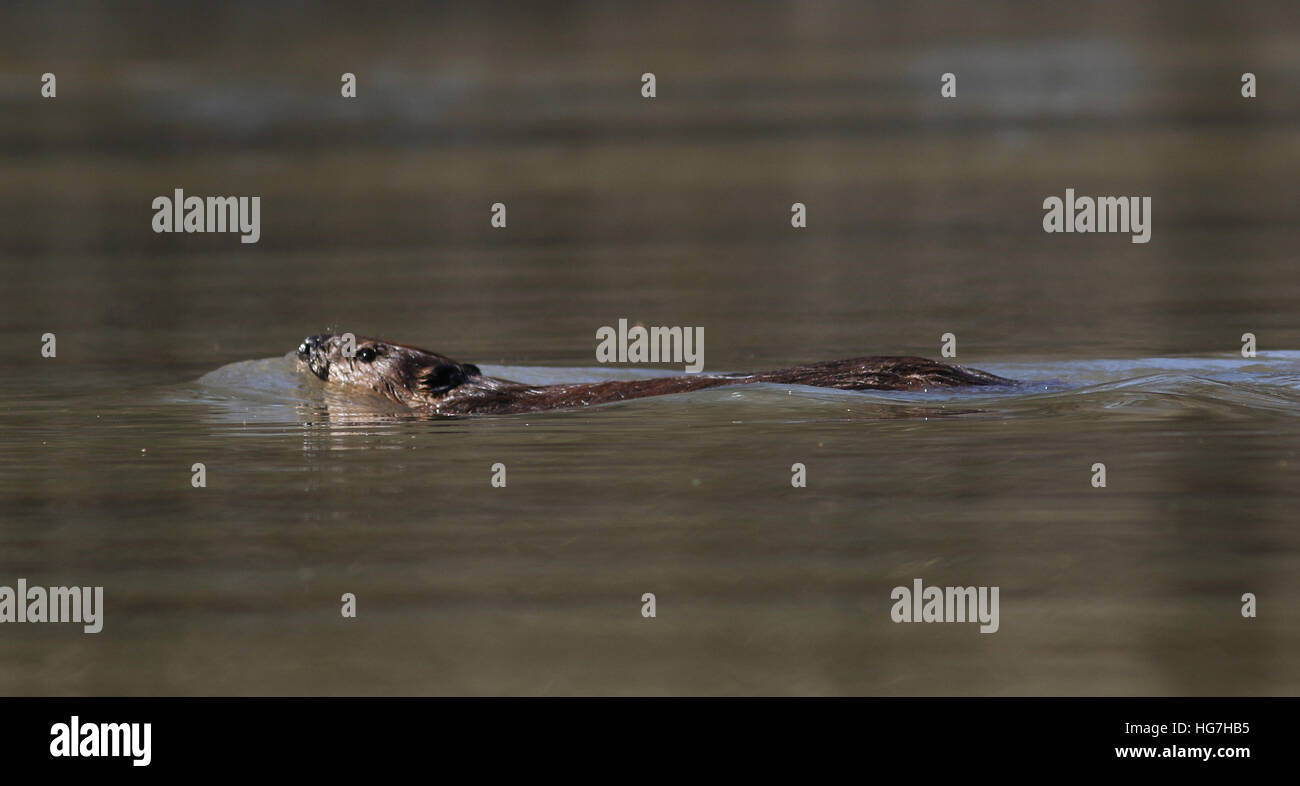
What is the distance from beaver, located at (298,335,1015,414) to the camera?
10828 millimetres

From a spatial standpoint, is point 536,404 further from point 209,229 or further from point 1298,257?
point 209,229

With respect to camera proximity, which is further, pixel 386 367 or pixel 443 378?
pixel 386 367

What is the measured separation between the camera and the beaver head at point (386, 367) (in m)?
11.8

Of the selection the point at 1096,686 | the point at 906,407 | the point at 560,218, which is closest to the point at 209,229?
the point at 560,218

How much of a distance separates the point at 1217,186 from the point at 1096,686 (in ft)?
87.6

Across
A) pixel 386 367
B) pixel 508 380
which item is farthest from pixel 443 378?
pixel 508 380

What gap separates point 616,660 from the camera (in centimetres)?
578

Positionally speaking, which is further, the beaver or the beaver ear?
the beaver ear

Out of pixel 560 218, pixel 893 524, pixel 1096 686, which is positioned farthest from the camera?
pixel 560 218

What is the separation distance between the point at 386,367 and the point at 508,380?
2.96 ft

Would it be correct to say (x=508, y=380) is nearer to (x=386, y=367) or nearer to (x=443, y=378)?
(x=443, y=378)

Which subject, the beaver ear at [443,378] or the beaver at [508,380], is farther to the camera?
the beaver ear at [443,378]

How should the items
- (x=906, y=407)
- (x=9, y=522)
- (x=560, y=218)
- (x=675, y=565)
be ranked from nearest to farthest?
(x=675, y=565) < (x=9, y=522) < (x=906, y=407) < (x=560, y=218)

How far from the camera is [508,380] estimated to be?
12430 millimetres
